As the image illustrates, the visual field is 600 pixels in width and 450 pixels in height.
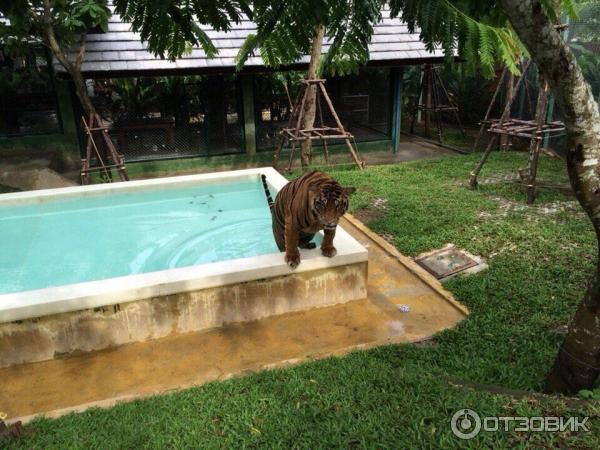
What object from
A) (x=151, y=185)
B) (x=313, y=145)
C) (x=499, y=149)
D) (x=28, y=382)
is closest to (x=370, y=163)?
(x=313, y=145)

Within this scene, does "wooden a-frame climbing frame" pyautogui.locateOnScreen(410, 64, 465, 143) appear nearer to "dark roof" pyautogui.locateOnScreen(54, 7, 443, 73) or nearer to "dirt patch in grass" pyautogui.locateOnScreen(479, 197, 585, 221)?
"dark roof" pyautogui.locateOnScreen(54, 7, 443, 73)

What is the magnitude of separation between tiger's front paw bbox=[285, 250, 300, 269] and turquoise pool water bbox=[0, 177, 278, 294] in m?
2.32

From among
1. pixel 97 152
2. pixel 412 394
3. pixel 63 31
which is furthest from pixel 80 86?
pixel 412 394

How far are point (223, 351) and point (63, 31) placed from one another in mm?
7835

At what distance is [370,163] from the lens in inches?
480

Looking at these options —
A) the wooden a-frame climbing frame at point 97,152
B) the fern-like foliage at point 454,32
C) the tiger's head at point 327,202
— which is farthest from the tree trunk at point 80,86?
the fern-like foliage at point 454,32

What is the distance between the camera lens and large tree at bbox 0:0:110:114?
855 centimetres

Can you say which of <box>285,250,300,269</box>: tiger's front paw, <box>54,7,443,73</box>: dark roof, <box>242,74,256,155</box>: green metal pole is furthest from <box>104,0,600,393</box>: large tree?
<box>242,74,256,155</box>: green metal pole

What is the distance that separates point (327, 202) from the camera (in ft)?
14.2

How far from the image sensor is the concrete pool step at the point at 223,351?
3990 mm

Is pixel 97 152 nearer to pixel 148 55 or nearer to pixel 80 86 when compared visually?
pixel 80 86

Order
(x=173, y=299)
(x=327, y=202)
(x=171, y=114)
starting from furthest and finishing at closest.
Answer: (x=171, y=114) → (x=173, y=299) → (x=327, y=202)

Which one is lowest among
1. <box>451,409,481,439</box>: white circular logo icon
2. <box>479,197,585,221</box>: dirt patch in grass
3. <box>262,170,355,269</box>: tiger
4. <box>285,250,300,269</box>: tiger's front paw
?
<box>451,409,481,439</box>: white circular logo icon

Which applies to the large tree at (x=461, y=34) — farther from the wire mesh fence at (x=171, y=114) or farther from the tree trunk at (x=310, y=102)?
the wire mesh fence at (x=171, y=114)
